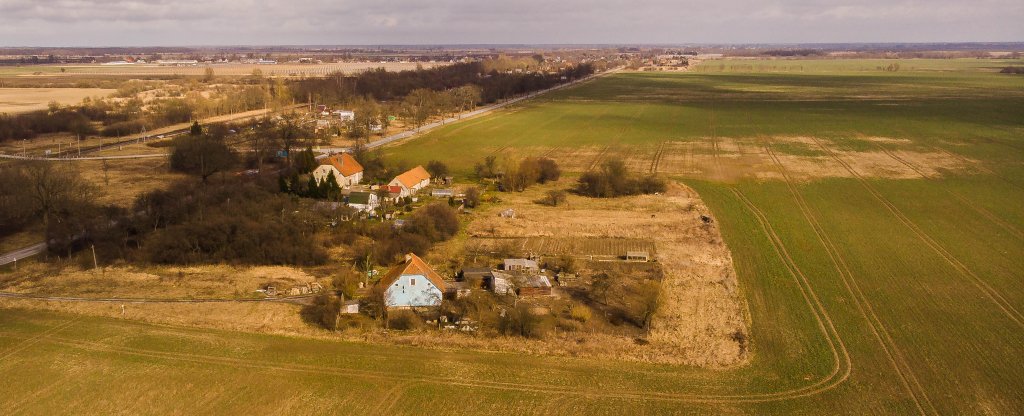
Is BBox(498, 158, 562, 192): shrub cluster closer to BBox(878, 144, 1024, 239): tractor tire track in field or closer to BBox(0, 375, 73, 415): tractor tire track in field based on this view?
BBox(878, 144, 1024, 239): tractor tire track in field

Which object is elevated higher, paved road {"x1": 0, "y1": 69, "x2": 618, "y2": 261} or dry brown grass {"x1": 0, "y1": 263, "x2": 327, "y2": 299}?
paved road {"x1": 0, "y1": 69, "x2": 618, "y2": 261}

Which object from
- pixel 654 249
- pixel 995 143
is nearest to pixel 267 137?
pixel 654 249

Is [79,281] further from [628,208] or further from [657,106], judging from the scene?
[657,106]

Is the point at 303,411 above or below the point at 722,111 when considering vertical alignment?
below

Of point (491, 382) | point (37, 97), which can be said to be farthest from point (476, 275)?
point (37, 97)

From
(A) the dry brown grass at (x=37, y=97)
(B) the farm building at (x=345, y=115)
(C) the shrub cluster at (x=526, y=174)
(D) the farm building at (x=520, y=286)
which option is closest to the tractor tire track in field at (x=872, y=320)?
(D) the farm building at (x=520, y=286)

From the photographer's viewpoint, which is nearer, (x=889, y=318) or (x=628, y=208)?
(x=889, y=318)

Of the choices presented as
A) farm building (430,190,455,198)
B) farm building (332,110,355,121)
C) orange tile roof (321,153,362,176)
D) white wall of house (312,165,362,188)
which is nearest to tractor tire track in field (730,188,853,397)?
farm building (430,190,455,198)
